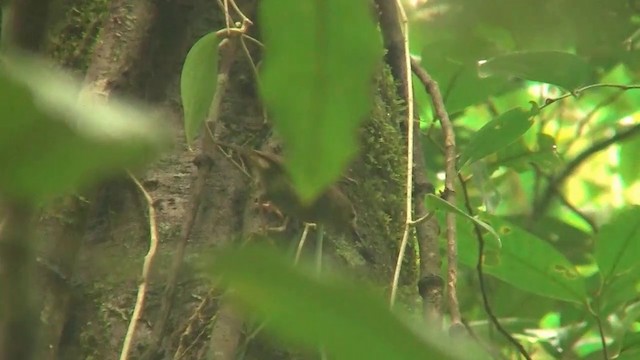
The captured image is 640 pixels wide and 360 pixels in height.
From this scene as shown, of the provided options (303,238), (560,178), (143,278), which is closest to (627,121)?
(560,178)

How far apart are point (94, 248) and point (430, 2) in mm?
429

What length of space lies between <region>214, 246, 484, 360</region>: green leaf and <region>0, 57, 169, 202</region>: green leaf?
3 cm

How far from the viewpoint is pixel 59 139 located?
5.8 inches

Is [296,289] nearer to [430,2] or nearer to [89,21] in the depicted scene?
[430,2]

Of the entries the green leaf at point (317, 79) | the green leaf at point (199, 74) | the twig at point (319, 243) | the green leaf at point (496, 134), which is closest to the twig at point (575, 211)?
the green leaf at point (496, 134)

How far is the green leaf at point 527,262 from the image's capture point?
103 cm

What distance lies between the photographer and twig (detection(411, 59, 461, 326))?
0.67 meters

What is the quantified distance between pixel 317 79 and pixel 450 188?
58 cm

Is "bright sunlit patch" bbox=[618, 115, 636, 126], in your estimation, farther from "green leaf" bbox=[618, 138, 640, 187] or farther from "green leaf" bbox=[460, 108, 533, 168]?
"green leaf" bbox=[460, 108, 533, 168]

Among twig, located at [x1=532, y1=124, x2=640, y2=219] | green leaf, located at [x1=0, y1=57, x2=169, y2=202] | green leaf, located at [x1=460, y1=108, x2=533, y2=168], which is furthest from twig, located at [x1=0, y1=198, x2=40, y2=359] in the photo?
A: twig, located at [x1=532, y1=124, x2=640, y2=219]

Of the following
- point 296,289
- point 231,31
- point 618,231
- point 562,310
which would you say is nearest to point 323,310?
point 296,289

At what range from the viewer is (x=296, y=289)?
0.15 metres

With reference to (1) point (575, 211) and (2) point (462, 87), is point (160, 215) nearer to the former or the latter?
(2) point (462, 87)

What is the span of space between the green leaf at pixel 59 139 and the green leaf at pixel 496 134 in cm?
77
